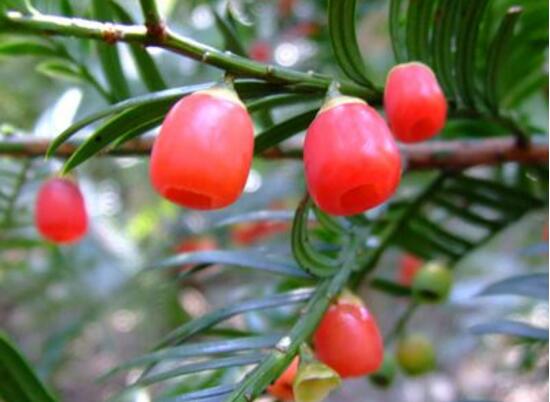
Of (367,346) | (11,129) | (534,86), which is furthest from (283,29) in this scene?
(367,346)

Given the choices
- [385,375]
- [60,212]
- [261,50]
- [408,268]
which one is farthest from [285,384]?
[261,50]

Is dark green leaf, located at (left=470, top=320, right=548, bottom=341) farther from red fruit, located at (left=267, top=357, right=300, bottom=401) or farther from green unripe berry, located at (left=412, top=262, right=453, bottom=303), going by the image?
red fruit, located at (left=267, top=357, right=300, bottom=401)

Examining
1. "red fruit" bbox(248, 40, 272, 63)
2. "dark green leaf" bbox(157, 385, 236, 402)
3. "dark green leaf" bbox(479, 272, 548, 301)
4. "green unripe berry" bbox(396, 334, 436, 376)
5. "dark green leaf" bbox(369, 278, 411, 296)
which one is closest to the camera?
"dark green leaf" bbox(157, 385, 236, 402)

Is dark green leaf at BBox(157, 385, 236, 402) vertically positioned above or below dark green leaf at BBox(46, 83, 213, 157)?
below

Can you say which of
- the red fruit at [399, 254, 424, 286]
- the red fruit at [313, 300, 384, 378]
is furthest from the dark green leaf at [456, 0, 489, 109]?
the red fruit at [399, 254, 424, 286]

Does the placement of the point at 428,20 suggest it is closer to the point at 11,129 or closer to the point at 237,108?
the point at 237,108

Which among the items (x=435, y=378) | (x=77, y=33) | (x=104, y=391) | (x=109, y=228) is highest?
(x=77, y=33)

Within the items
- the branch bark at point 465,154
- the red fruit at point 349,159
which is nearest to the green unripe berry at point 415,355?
the branch bark at point 465,154
